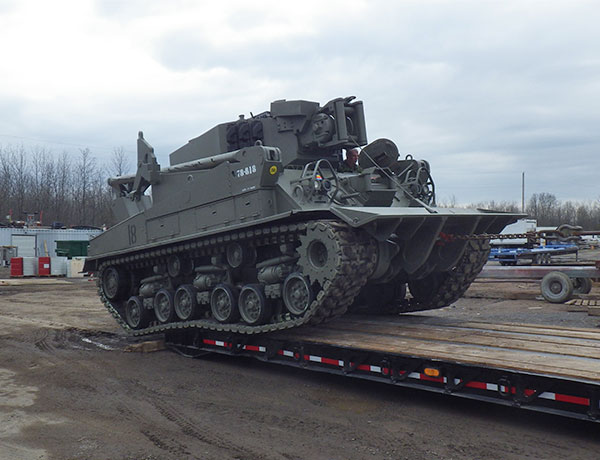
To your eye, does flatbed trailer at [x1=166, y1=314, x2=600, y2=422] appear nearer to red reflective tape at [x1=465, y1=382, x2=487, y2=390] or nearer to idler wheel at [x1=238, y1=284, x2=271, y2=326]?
red reflective tape at [x1=465, y1=382, x2=487, y2=390]

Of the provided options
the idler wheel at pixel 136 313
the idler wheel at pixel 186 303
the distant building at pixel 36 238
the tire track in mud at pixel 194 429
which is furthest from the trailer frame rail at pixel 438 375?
the distant building at pixel 36 238

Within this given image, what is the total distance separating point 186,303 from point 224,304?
1.11m

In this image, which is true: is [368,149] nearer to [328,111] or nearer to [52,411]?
[328,111]

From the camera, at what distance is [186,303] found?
1095cm

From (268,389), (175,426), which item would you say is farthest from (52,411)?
(268,389)

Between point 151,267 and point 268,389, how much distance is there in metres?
4.69

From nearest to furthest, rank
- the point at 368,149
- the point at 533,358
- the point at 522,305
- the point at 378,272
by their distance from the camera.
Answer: the point at 533,358 → the point at 378,272 → the point at 368,149 → the point at 522,305

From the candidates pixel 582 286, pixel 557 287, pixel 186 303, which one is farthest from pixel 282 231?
pixel 582 286

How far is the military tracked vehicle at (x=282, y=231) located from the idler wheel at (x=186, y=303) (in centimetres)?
3

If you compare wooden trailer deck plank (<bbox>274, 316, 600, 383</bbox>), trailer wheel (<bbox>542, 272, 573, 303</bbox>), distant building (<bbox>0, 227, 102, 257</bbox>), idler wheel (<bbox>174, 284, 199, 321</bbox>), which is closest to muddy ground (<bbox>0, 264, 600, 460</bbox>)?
wooden trailer deck plank (<bbox>274, 316, 600, 383</bbox>)

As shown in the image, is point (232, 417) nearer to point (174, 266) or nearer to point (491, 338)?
point (491, 338)

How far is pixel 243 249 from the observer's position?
32.3 feet

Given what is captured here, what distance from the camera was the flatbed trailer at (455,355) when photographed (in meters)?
6.17

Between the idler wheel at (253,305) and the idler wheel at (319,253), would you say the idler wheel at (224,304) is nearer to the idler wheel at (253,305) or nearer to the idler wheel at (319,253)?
the idler wheel at (253,305)
